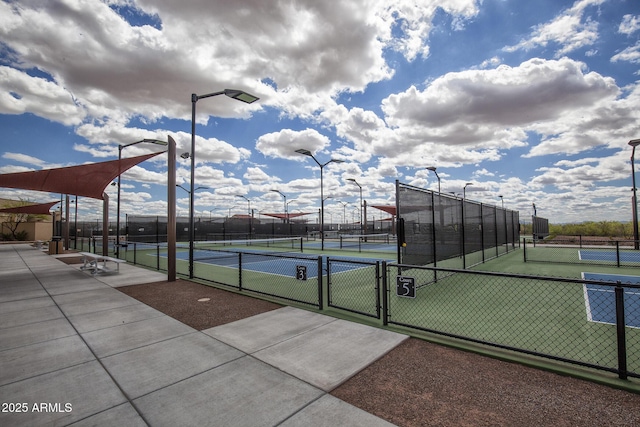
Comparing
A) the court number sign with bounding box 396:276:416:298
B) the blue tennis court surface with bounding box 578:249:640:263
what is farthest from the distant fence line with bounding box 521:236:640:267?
the court number sign with bounding box 396:276:416:298

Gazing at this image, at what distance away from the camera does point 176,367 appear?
172 inches

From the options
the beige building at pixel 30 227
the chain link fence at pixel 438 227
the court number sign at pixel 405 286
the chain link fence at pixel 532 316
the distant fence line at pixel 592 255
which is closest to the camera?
the chain link fence at pixel 532 316

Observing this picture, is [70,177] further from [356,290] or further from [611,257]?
[611,257]

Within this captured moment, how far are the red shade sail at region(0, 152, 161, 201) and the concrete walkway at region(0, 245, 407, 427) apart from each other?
8121 mm

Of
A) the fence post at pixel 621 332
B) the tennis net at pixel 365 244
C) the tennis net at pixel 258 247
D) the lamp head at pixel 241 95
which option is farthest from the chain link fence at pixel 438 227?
the tennis net at pixel 258 247

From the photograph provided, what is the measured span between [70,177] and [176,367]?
14672mm

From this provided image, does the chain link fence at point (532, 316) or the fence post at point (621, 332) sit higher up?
the fence post at point (621, 332)

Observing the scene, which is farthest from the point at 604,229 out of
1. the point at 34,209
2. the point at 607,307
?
the point at 34,209

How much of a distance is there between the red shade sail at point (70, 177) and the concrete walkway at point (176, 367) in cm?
812

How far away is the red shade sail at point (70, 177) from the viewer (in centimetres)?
1298

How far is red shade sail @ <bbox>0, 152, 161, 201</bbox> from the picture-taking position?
13.0 m

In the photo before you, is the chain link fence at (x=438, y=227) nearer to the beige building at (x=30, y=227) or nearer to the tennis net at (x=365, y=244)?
the tennis net at (x=365, y=244)

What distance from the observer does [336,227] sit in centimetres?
6850

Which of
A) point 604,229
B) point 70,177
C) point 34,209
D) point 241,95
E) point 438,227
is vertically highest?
point 241,95
